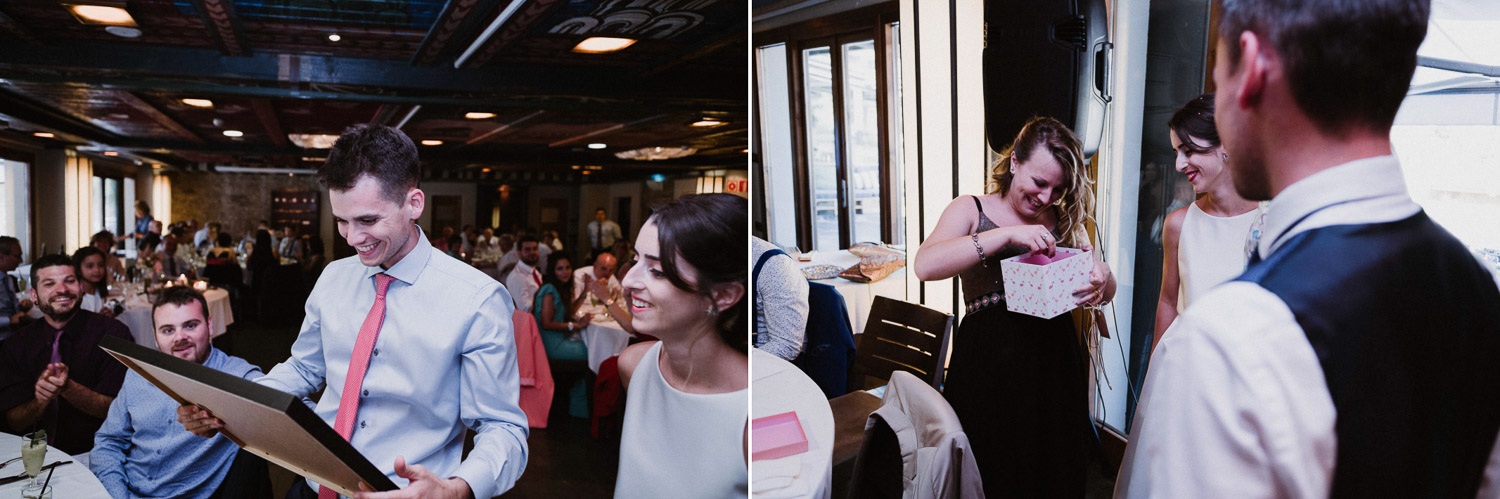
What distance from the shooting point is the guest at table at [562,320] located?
1732mm

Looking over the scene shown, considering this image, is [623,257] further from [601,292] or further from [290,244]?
[290,244]

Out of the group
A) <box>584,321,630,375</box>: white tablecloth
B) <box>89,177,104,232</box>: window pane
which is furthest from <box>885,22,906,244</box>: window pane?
<box>89,177,104,232</box>: window pane

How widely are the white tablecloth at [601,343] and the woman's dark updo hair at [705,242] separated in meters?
0.26

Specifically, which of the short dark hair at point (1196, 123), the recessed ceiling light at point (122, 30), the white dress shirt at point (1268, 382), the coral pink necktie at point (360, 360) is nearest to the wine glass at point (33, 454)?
the coral pink necktie at point (360, 360)

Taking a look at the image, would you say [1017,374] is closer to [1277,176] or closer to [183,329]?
[1277,176]

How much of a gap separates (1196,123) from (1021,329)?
512 mm

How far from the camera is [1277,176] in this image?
3.49 feet

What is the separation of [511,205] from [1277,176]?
1596 millimetres

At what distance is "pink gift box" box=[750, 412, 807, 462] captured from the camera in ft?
6.09

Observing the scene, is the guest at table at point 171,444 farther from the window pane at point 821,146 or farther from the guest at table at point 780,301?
the window pane at point 821,146

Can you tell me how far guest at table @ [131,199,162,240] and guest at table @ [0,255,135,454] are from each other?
0.20m

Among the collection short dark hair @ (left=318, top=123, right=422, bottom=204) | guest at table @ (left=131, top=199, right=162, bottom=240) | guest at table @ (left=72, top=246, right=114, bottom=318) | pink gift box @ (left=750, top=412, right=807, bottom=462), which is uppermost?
short dark hair @ (left=318, top=123, right=422, bottom=204)

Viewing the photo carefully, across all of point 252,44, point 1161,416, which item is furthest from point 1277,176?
point 252,44

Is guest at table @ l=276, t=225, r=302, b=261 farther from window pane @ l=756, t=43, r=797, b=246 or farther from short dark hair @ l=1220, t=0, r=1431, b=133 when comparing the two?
short dark hair @ l=1220, t=0, r=1431, b=133
